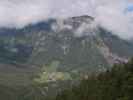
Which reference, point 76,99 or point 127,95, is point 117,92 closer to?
point 127,95

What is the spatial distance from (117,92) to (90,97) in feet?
76.9

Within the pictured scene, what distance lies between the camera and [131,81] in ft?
270

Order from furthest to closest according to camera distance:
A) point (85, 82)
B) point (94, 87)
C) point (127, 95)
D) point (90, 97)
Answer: point (85, 82) → point (94, 87) → point (90, 97) → point (127, 95)

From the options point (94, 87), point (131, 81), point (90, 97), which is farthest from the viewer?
point (94, 87)

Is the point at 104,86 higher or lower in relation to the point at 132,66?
lower

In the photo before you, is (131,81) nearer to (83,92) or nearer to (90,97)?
(90,97)

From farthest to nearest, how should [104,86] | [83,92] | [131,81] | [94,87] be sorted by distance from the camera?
[83,92] → [94,87] → [104,86] → [131,81]

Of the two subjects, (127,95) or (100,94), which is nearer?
(127,95)

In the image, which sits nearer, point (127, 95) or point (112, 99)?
point (127, 95)

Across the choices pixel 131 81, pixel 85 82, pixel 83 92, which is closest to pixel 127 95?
pixel 131 81

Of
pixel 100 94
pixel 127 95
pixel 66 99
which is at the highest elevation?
pixel 127 95

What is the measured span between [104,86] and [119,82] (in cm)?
886

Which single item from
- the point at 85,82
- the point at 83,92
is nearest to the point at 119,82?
the point at 83,92

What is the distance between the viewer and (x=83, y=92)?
12550 centimetres
